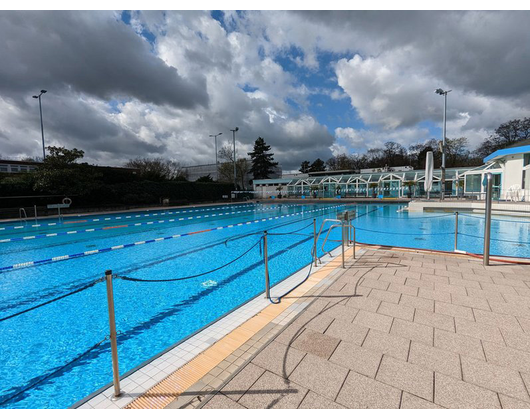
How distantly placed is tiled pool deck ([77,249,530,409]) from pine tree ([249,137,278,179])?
4806 centimetres

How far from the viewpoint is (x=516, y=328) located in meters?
2.79

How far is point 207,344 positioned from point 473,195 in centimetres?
2699

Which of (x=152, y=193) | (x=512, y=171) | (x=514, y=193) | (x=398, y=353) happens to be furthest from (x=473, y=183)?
(x=152, y=193)

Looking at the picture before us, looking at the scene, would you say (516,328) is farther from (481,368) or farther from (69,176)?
(69,176)

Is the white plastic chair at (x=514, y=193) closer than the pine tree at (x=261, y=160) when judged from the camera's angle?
Yes

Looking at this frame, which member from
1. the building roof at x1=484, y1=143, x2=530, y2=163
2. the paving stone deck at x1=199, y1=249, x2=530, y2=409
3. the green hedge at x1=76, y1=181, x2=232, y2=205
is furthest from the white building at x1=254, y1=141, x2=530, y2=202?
the paving stone deck at x1=199, y1=249, x2=530, y2=409

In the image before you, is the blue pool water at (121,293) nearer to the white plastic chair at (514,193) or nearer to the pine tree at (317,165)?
the white plastic chair at (514,193)

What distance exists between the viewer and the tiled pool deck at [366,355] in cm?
193

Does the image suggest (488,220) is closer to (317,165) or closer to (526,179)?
(526,179)

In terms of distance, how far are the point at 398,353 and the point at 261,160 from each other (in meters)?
49.9

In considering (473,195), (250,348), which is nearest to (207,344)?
(250,348)

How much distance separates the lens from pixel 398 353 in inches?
95.9

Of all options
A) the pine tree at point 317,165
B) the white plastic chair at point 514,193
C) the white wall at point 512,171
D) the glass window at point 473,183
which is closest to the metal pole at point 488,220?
the white plastic chair at point 514,193

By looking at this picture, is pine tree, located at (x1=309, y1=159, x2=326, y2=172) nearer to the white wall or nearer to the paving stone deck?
the white wall
